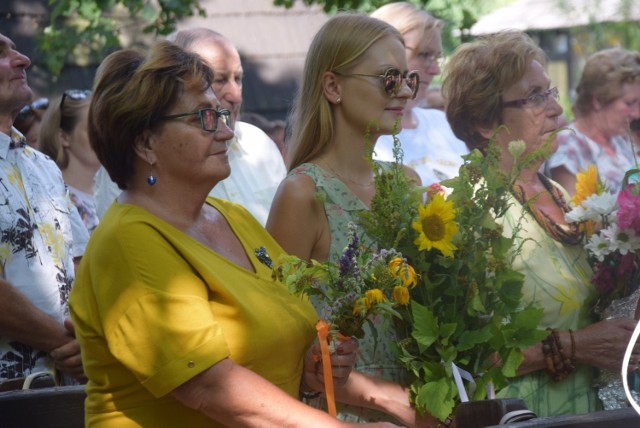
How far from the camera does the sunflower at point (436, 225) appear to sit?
318 centimetres

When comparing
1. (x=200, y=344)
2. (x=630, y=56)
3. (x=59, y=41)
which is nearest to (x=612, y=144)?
(x=630, y=56)

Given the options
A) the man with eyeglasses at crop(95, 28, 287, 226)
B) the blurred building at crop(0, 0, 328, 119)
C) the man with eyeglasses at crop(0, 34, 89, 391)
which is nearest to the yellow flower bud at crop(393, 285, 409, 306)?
the man with eyeglasses at crop(0, 34, 89, 391)

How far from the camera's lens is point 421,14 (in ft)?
18.1

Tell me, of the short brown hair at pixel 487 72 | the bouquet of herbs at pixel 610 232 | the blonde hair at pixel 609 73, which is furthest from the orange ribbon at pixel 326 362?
the blonde hair at pixel 609 73

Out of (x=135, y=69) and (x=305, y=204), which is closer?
(x=135, y=69)

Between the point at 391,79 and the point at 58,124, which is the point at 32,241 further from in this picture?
the point at 58,124

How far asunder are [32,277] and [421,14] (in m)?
2.39

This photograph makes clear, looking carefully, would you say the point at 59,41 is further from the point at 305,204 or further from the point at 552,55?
the point at 552,55

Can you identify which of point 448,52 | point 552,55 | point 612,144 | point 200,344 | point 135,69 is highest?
point 135,69

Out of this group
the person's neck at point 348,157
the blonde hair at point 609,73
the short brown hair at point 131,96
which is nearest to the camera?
the short brown hair at point 131,96

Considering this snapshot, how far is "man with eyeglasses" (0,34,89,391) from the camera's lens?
4055mm

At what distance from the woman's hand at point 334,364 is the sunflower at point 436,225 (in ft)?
1.27

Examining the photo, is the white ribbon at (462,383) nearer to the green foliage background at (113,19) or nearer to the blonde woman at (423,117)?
the blonde woman at (423,117)

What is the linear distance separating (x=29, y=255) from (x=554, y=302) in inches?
75.5
